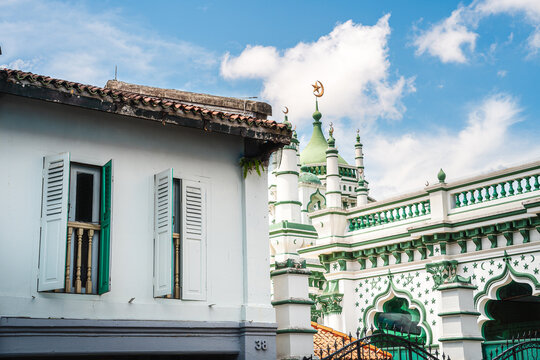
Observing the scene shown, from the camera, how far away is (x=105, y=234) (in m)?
9.56

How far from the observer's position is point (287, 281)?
442 inches

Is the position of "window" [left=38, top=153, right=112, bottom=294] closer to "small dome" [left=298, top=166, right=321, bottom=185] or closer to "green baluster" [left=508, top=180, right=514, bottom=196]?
"green baluster" [left=508, top=180, right=514, bottom=196]

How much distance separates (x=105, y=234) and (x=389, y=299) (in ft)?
37.6

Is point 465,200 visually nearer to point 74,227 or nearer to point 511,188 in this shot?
point 511,188

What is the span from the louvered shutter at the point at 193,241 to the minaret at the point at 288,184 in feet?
44.1

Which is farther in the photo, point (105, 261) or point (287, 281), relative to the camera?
point (287, 281)

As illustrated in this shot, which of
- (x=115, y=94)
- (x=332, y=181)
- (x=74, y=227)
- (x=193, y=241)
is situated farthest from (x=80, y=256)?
(x=332, y=181)

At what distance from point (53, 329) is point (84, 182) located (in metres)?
2.11

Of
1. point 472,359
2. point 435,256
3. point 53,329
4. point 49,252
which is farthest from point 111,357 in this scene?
point 435,256

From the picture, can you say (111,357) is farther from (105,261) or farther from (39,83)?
(39,83)

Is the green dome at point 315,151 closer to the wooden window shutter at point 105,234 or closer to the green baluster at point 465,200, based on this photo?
Answer: the green baluster at point 465,200

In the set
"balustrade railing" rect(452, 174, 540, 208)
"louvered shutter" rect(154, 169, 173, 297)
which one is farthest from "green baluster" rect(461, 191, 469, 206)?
"louvered shutter" rect(154, 169, 173, 297)

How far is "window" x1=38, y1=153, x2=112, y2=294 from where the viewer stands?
901 centimetres

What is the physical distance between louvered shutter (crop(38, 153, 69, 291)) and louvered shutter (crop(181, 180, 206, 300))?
1907 millimetres
